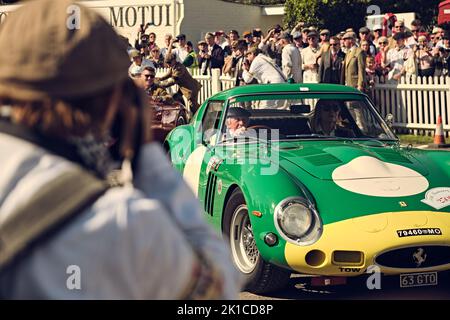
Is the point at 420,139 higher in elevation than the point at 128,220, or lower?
lower

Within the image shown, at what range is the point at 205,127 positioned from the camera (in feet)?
30.2

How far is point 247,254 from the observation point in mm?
7547

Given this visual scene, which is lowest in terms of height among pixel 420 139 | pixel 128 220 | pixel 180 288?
pixel 420 139

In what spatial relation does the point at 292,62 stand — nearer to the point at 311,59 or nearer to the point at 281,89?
the point at 311,59

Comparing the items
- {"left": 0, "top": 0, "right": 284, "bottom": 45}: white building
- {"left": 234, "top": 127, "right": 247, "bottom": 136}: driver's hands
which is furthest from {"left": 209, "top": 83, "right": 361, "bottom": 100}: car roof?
{"left": 0, "top": 0, "right": 284, "bottom": 45}: white building

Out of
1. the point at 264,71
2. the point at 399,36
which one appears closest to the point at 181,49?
the point at 399,36

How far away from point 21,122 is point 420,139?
15.3 meters

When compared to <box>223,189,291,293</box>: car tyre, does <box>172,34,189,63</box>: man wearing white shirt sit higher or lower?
higher

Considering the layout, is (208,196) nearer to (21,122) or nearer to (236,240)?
(236,240)

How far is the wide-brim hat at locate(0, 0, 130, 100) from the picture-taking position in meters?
1.70

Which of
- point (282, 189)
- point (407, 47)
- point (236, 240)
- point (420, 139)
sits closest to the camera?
point (282, 189)

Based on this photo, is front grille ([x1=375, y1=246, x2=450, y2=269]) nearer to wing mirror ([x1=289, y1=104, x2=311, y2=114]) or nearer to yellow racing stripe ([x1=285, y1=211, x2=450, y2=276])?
yellow racing stripe ([x1=285, y1=211, x2=450, y2=276])

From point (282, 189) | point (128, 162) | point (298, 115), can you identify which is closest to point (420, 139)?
point (298, 115)

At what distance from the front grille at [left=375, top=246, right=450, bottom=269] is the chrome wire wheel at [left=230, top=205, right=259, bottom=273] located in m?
1.02
